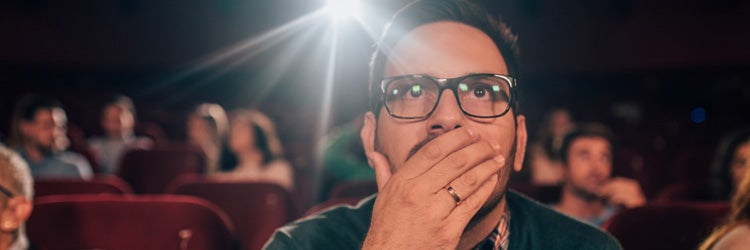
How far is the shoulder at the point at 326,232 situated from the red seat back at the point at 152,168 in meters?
3.30

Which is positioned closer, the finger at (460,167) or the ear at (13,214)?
the finger at (460,167)

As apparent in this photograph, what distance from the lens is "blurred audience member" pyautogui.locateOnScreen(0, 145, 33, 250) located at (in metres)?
1.64

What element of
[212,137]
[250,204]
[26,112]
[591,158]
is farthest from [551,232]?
[212,137]

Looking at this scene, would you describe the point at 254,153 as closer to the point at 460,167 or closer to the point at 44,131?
the point at 44,131

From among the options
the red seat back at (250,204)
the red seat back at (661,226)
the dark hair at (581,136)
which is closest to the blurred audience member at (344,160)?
the red seat back at (250,204)

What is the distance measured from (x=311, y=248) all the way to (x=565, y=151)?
2198mm

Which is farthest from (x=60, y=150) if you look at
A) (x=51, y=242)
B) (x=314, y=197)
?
(x=51, y=242)

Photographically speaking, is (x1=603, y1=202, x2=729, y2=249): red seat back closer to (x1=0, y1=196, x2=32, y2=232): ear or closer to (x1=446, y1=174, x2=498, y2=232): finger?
(x1=446, y1=174, x2=498, y2=232): finger

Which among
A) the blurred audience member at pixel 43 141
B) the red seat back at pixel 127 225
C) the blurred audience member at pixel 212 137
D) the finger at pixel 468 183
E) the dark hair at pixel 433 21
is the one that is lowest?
the blurred audience member at pixel 212 137

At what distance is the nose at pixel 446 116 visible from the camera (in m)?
1.02

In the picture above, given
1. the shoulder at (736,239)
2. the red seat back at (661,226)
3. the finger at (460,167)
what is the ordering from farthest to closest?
1. the red seat back at (661,226)
2. the shoulder at (736,239)
3. the finger at (460,167)

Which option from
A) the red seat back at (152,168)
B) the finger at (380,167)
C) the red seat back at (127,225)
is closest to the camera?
the finger at (380,167)

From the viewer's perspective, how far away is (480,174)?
896 mm

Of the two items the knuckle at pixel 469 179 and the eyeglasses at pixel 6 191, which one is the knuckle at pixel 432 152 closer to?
the knuckle at pixel 469 179
